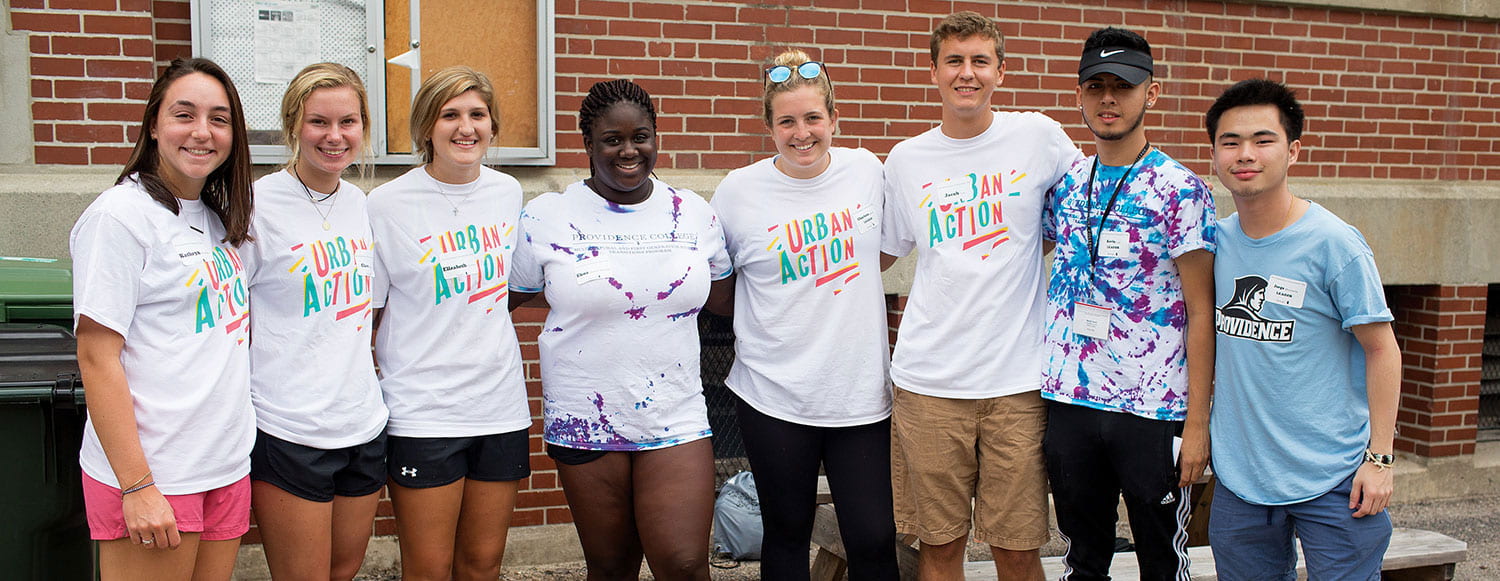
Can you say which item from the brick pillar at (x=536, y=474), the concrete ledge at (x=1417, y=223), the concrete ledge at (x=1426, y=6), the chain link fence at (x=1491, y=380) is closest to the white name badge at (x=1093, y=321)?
the concrete ledge at (x=1417, y=223)

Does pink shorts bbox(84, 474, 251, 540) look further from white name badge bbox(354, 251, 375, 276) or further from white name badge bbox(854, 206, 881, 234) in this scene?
white name badge bbox(854, 206, 881, 234)

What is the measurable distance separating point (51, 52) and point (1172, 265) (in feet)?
12.6

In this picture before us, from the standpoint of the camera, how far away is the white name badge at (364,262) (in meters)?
2.77

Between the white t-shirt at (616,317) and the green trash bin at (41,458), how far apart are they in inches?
44.5

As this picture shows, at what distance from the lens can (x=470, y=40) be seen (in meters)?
4.48

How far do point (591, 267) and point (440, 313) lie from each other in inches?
16.0

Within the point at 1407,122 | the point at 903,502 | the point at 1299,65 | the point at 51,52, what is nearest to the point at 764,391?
the point at 903,502

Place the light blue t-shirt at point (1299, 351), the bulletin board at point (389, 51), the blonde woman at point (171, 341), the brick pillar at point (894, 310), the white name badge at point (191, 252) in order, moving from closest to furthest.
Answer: the blonde woman at point (171, 341), the white name badge at point (191, 252), the light blue t-shirt at point (1299, 351), the bulletin board at point (389, 51), the brick pillar at point (894, 310)

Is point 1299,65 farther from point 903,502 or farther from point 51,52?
point 51,52

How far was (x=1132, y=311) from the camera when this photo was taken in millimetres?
2867

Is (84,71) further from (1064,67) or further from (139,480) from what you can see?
(1064,67)

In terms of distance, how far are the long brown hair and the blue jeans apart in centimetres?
255

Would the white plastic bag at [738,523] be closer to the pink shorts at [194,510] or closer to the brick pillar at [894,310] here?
the brick pillar at [894,310]

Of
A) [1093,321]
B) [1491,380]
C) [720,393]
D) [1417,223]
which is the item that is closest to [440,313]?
[1093,321]
